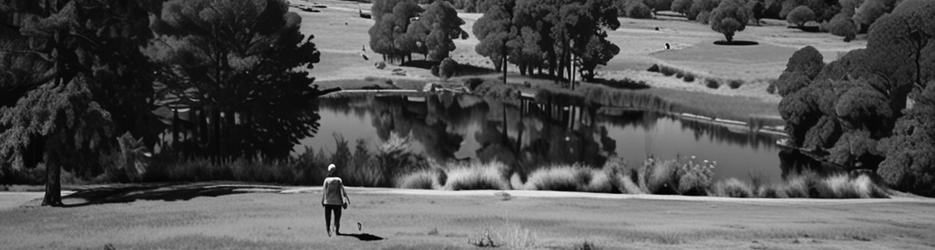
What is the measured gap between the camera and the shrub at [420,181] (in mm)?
33000

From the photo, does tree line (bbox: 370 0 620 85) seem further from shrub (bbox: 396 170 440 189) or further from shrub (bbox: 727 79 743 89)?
shrub (bbox: 396 170 440 189)

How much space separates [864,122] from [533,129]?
26280 millimetres

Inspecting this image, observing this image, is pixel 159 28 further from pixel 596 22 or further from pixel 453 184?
pixel 596 22

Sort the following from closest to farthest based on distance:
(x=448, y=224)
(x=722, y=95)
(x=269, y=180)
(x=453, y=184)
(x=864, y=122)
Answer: (x=448, y=224) < (x=453, y=184) < (x=269, y=180) < (x=864, y=122) < (x=722, y=95)

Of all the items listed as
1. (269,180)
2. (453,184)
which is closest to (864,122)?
(453,184)

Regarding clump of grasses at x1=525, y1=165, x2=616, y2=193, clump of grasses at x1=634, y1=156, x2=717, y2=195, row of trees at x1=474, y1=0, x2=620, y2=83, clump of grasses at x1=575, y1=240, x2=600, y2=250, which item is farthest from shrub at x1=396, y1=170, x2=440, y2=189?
row of trees at x1=474, y1=0, x2=620, y2=83

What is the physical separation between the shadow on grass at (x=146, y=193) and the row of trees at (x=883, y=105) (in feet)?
89.5

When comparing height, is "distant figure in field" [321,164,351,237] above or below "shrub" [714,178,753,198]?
above

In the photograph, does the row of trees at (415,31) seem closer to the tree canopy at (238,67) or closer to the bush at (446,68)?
the bush at (446,68)

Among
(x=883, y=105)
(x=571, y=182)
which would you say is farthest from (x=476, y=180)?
(x=883, y=105)

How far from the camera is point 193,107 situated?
5612 centimetres

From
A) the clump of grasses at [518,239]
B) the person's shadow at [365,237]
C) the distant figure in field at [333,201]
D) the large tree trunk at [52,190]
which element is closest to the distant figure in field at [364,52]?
the large tree trunk at [52,190]

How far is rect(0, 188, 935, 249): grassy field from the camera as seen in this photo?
17969mm

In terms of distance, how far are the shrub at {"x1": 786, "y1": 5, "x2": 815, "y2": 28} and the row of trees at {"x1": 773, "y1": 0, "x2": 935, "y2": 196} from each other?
109m
